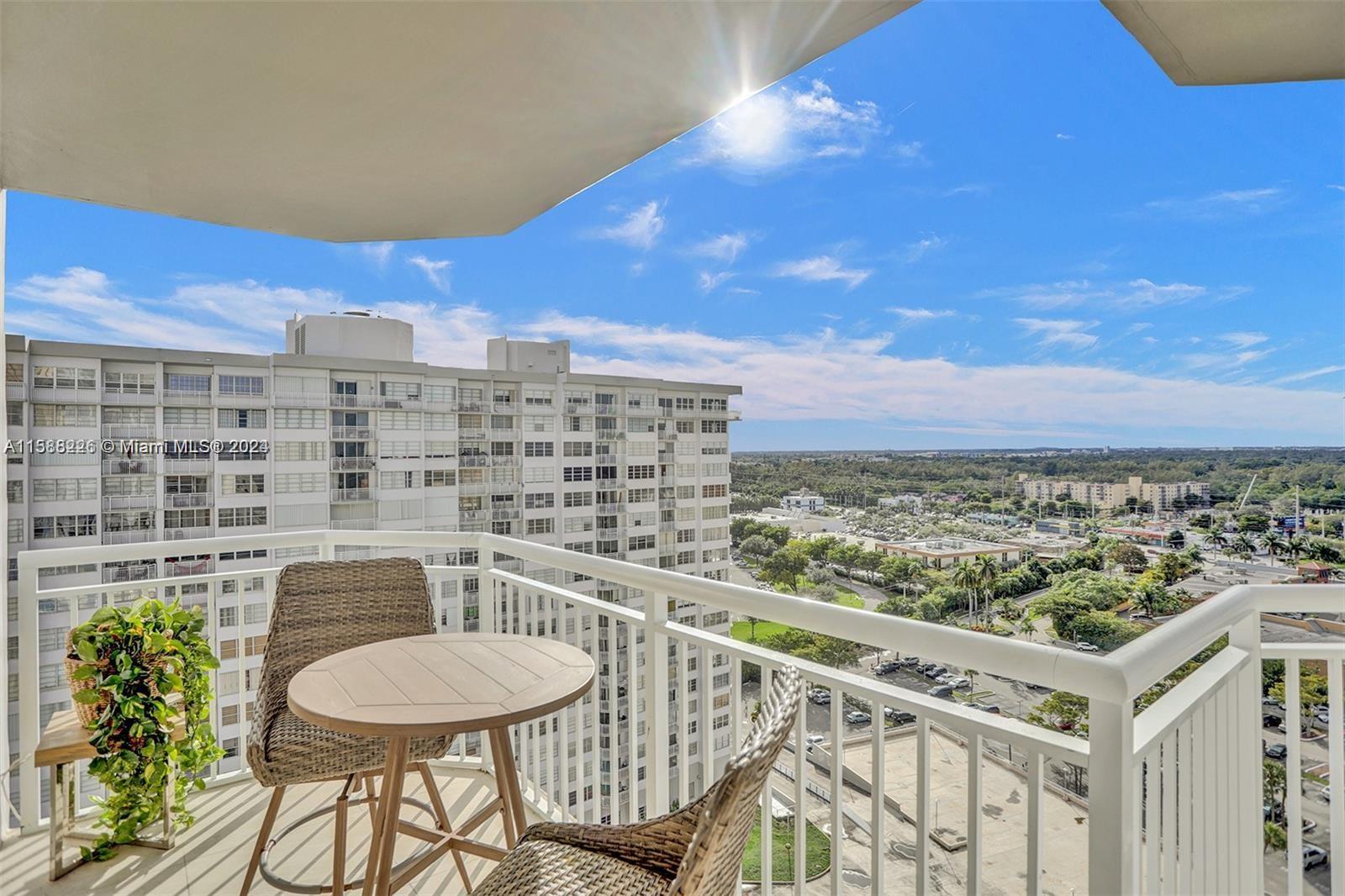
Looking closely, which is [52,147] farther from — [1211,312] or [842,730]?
[1211,312]

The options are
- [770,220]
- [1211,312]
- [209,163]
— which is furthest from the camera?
[770,220]

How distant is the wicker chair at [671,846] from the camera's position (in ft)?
2.93

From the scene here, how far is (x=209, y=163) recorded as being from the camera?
258 cm

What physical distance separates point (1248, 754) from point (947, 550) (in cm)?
195

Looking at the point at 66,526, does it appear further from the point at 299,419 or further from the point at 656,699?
the point at 656,699

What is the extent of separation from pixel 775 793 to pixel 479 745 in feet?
5.78

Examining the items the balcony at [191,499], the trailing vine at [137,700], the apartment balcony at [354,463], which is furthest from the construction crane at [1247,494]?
the balcony at [191,499]

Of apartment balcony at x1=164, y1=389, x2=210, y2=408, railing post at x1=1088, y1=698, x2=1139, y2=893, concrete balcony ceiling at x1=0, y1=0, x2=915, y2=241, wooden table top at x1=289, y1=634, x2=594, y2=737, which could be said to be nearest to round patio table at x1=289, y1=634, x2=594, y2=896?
wooden table top at x1=289, y1=634, x2=594, y2=737

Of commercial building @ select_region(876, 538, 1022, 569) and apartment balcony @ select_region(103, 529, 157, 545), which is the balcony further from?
commercial building @ select_region(876, 538, 1022, 569)

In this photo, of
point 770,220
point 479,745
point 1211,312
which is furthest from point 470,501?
point 1211,312

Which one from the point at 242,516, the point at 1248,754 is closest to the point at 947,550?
the point at 1248,754

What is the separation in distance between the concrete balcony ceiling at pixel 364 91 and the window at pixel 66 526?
1.50 m

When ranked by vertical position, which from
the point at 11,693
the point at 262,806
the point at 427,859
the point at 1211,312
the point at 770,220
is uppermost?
the point at 770,220

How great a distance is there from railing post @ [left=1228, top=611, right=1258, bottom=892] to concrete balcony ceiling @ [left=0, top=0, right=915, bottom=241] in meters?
1.84
